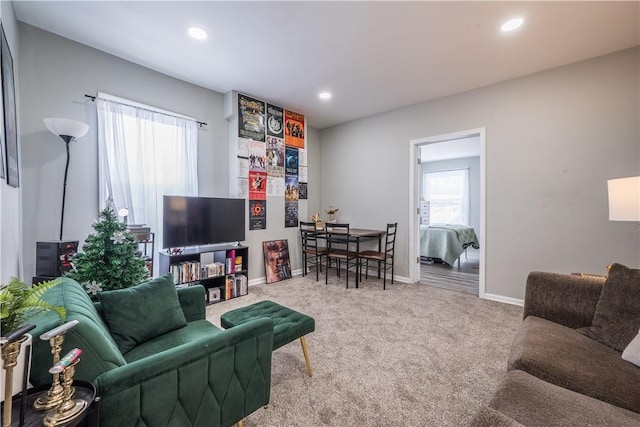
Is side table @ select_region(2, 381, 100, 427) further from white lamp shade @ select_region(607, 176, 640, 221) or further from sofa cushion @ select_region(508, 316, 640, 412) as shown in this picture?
white lamp shade @ select_region(607, 176, 640, 221)

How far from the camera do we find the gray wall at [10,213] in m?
1.62

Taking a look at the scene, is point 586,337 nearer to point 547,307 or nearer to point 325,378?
point 547,307

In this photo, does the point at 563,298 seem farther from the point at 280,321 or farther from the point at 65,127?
the point at 65,127

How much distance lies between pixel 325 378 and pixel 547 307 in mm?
1609

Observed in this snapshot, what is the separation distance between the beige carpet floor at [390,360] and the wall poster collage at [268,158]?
152 cm

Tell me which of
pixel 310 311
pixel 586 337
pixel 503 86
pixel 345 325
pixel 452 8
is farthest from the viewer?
Result: pixel 503 86

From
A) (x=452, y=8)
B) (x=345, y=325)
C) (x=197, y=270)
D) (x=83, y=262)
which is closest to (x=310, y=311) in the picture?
(x=345, y=325)

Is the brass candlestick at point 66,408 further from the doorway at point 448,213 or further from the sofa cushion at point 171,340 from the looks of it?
the doorway at point 448,213

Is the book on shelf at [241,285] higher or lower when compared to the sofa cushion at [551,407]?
lower

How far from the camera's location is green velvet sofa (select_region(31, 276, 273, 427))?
90 centimetres

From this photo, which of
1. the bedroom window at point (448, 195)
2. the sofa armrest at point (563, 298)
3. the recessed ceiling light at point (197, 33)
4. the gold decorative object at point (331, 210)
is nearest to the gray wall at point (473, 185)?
the bedroom window at point (448, 195)

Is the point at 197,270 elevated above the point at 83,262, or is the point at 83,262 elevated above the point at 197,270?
the point at 83,262

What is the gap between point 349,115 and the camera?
467cm

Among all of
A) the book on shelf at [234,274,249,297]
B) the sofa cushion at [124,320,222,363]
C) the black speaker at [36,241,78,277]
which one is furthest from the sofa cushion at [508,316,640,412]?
the black speaker at [36,241,78,277]
